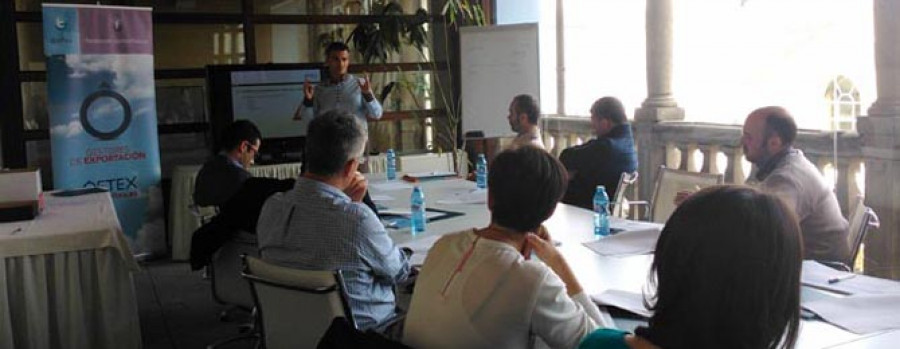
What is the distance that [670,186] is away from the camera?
3865 millimetres

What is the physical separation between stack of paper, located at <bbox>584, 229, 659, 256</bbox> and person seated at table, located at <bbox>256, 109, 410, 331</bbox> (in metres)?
0.72

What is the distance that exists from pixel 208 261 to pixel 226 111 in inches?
132

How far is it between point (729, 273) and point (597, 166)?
10.8 feet

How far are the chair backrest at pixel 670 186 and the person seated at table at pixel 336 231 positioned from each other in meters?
1.61

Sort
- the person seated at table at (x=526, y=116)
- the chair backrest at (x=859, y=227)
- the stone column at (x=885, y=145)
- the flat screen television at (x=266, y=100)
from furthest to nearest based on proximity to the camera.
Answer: the flat screen television at (x=266, y=100)
the person seated at table at (x=526, y=116)
the stone column at (x=885, y=145)
the chair backrest at (x=859, y=227)

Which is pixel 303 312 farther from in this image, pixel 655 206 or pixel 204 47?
pixel 204 47

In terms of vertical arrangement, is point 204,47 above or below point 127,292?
above

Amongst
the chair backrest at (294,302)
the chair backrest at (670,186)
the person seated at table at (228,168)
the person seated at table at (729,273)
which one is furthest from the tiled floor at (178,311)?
the person seated at table at (729,273)

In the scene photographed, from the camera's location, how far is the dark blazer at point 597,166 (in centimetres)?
443

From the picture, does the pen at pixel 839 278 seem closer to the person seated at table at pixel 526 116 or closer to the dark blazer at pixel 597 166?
the dark blazer at pixel 597 166

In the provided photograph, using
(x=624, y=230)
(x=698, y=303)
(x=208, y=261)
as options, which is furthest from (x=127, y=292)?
(x=698, y=303)

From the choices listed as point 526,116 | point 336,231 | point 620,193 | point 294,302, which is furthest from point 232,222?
point 526,116

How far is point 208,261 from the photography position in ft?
11.5

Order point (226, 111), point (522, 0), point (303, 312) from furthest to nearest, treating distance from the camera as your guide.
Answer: point (522, 0), point (226, 111), point (303, 312)
